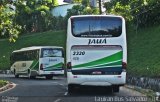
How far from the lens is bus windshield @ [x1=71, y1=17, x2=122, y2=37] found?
2108cm

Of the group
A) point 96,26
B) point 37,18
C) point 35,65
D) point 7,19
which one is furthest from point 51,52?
point 37,18

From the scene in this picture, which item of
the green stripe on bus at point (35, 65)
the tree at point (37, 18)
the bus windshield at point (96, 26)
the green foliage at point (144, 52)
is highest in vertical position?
the tree at point (37, 18)

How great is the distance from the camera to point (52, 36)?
76125mm

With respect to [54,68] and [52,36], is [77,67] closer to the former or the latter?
[54,68]

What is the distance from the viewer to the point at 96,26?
69.5ft

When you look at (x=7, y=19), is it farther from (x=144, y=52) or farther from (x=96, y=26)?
(x=144, y=52)

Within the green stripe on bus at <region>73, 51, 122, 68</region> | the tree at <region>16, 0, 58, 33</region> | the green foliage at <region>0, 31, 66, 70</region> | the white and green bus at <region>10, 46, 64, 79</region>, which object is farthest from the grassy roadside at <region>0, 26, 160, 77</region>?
the tree at <region>16, 0, 58, 33</region>

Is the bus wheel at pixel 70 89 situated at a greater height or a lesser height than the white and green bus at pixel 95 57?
lesser

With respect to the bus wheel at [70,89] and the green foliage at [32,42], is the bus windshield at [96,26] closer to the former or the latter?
the bus wheel at [70,89]

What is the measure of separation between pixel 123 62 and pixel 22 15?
6463 centimetres

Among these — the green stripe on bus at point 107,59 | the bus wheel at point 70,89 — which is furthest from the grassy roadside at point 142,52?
the green stripe on bus at point 107,59

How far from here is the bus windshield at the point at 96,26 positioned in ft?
69.2

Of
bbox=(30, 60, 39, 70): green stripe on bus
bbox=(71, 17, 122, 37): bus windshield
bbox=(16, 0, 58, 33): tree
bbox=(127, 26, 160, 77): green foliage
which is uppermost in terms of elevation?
bbox=(16, 0, 58, 33): tree

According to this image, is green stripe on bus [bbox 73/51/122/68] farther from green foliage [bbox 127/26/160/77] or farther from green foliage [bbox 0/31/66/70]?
green foliage [bbox 0/31/66/70]
